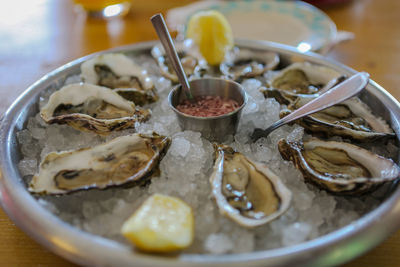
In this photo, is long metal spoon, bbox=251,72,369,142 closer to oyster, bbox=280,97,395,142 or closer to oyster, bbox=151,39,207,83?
oyster, bbox=280,97,395,142

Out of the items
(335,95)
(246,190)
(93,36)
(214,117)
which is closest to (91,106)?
(214,117)

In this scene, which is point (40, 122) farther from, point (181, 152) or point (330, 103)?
point (330, 103)

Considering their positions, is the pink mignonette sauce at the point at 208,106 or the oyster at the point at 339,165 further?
the pink mignonette sauce at the point at 208,106

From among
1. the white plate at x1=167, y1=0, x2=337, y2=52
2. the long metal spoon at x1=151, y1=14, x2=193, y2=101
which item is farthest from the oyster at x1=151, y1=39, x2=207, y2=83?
the white plate at x1=167, y1=0, x2=337, y2=52

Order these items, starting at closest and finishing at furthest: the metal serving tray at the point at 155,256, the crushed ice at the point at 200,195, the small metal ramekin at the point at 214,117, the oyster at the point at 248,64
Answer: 1. the metal serving tray at the point at 155,256
2. the crushed ice at the point at 200,195
3. the small metal ramekin at the point at 214,117
4. the oyster at the point at 248,64

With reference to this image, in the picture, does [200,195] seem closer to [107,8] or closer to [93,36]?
[93,36]

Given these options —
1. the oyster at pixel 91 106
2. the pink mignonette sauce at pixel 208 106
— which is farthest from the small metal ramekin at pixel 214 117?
the oyster at pixel 91 106

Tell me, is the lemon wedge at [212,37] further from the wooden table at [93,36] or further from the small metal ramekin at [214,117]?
the wooden table at [93,36]
